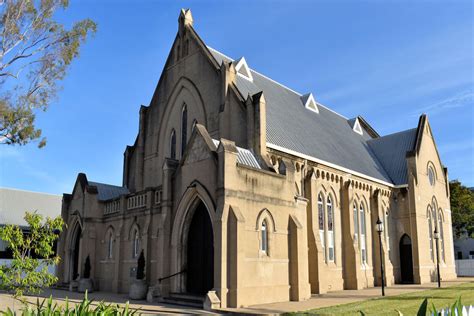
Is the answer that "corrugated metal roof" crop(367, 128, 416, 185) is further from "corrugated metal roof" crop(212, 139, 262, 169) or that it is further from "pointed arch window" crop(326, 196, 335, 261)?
"corrugated metal roof" crop(212, 139, 262, 169)

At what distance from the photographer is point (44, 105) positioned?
22375 millimetres

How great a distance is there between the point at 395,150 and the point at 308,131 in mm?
12580

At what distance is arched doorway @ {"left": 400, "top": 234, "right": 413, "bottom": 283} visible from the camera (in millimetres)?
34938

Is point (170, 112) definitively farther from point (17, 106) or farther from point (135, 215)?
point (17, 106)

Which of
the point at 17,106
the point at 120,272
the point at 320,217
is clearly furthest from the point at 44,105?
the point at 320,217

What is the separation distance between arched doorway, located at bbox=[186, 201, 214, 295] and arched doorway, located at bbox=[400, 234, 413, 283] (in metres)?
20.9

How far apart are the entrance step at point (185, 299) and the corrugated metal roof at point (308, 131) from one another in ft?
31.9

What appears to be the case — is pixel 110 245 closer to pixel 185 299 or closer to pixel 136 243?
pixel 136 243

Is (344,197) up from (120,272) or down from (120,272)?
up

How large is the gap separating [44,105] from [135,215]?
7.87 m

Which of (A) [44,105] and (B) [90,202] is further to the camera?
(B) [90,202]

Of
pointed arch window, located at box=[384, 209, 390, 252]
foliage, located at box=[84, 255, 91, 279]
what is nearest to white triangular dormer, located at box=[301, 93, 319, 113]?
pointed arch window, located at box=[384, 209, 390, 252]

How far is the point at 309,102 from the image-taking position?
38438 mm

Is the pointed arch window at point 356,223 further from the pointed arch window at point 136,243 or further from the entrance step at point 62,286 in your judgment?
the entrance step at point 62,286
